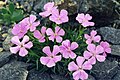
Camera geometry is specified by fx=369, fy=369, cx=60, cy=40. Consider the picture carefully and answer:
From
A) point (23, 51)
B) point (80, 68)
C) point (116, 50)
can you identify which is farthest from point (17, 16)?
point (80, 68)

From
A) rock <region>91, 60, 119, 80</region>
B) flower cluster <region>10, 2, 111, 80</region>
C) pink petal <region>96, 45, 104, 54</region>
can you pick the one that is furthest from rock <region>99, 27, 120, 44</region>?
pink petal <region>96, 45, 104, 54</region>

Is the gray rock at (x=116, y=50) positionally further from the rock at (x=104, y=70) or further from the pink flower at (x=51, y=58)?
the pink flower at (x=51, y=58)

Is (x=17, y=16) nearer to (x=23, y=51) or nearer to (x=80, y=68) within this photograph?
(x=23, y=51)

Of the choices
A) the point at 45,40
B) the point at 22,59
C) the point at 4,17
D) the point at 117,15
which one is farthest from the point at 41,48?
the point at 117,15

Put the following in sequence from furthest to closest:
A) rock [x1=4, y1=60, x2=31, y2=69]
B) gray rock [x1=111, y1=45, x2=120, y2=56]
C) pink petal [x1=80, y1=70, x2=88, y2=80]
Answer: gray rock [x1=111, y1=45, x2=120, y2=56] < rock [x1=4, y1=60, x2=31, y2=69] < pink petal [x1=80, y1=70, x2=88, y2=80]

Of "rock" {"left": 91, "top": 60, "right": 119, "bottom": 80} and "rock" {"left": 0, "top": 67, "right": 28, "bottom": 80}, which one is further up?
"rock" {"left": 0, "top": 67, "right": 28, "bottom": 80}

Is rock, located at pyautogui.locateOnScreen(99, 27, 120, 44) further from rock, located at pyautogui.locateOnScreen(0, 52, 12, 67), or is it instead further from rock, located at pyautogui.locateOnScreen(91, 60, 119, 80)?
rock, located at pyautogui.locateOnScreen(0, 52, 12, 67)

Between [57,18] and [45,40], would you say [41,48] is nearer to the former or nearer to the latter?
[45,40]
